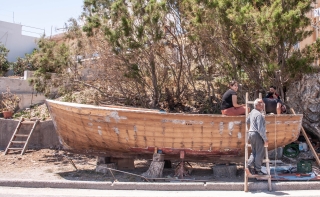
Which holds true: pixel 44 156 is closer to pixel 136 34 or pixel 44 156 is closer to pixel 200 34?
pixel 136 34

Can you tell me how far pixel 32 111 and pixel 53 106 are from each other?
6299 millimetres

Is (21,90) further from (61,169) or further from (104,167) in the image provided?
(104,167)

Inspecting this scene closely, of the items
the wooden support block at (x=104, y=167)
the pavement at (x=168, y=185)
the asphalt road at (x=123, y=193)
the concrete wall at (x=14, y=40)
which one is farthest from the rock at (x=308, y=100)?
the concrete wall at (x=14, y=40)


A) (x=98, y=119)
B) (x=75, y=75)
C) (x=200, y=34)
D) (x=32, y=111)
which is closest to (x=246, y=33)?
(x=200, y=34)

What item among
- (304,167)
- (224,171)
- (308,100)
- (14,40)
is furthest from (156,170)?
(14,40)

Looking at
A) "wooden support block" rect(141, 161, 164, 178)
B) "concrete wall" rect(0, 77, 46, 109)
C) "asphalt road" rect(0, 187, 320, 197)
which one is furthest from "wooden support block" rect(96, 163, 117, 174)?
"concrete wall" rect(0, 77, 46, 109)

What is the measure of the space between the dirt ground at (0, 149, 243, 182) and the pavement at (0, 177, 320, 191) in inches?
24.7

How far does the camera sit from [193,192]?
6652 mm

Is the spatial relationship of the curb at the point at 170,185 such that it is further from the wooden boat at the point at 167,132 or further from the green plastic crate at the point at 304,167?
the wooden boat at the point at 167,132

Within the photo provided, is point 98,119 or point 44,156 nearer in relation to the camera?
point 98,119

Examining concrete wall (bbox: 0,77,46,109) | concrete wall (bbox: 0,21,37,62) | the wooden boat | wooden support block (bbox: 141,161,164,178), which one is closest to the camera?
the wooden boat

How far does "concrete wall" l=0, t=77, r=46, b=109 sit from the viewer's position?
1428 cm

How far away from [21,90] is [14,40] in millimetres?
12020

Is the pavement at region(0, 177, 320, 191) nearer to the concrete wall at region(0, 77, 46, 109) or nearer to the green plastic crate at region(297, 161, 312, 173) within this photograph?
the green plastic crate at region(297, 161, 312, 173)
